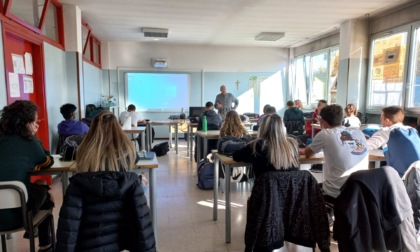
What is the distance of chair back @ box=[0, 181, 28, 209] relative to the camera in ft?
5.55

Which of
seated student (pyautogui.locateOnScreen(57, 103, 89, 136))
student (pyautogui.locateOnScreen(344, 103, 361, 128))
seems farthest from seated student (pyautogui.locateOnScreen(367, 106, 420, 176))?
seated student (pyautogui.locateOnScreen(57, 103, 89, 136))

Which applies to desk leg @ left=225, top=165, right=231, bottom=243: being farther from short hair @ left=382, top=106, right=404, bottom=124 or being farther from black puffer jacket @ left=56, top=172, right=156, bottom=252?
short hair @ left=382, top=106, right=404, bottom=124

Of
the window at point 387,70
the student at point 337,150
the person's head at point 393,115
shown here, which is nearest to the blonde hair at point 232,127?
the student at point 337,150

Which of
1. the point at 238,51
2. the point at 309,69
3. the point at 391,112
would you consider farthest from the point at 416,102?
the point at 238,51

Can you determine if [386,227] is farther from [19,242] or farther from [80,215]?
[19,242]

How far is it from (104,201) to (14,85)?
8.11ft

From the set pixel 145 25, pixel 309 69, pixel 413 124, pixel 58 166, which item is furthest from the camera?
pixel 309 69

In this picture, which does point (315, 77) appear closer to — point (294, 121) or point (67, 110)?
point (294, 121)

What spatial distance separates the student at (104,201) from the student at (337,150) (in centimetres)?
141

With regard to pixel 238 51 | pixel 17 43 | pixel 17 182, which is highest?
pixel 238 51

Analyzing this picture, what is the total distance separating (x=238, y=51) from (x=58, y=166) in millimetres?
7303

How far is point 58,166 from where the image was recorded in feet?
7.20

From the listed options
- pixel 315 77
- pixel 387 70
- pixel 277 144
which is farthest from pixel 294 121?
pixel 277 144

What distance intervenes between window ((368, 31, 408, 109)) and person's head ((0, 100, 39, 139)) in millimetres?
5499
